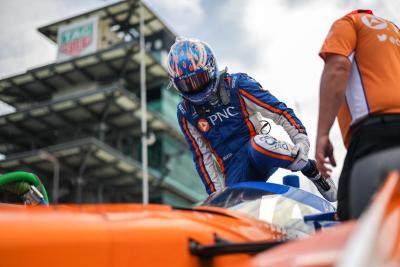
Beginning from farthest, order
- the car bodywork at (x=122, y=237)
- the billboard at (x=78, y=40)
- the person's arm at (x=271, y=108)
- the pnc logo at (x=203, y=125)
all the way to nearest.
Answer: the billboard at (x=78, y=40) → the pnc logo at (x=203, y=125) → the person's arm at (x=271, y=108) → the car bodywork at (x=122, y=237)

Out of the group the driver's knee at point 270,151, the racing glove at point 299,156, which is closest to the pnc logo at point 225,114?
the racing glove at point 299,156

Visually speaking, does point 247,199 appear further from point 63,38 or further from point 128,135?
point 63,38

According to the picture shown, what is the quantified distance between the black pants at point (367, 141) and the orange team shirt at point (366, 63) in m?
0.07

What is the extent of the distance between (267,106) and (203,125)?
0.68 meters

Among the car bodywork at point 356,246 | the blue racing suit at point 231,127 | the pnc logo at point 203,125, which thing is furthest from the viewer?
the pnc logo at point 203,125

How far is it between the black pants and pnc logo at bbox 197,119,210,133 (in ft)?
9.03

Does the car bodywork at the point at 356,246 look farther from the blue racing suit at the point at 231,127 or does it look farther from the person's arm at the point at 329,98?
the blue racing suit at the point at 231,127

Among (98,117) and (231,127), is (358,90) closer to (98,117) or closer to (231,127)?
(231,127)

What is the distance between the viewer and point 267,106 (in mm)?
5164

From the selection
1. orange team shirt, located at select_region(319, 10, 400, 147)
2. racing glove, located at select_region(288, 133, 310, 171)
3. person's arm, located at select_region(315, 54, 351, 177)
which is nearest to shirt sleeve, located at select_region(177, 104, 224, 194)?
racing glove, located at select_region(288, 133, 310, 171)

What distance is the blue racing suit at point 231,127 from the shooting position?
500cm

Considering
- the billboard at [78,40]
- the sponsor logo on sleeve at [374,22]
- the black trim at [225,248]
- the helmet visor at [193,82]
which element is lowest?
the black trim at [225,248]

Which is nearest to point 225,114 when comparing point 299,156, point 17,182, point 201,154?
point 201,154

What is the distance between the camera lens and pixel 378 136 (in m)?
2.55
